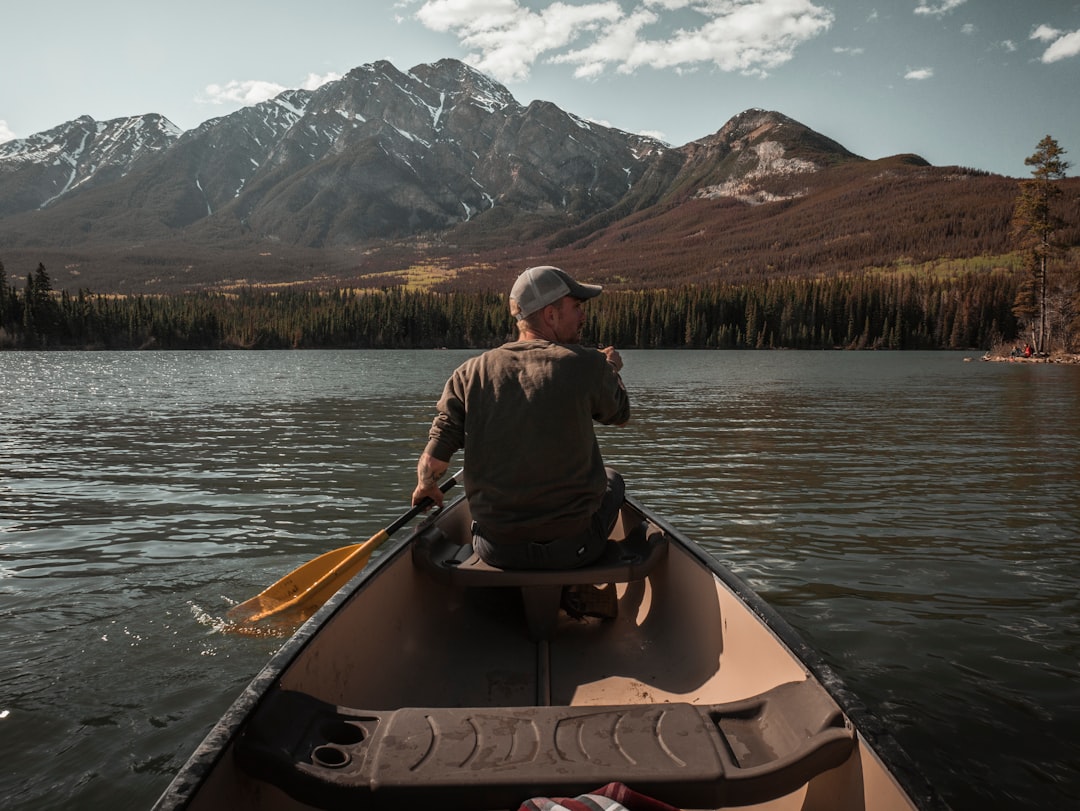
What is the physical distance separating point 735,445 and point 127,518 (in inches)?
510

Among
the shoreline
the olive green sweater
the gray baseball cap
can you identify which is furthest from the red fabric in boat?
the shoreline

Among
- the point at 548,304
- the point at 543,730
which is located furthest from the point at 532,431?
the point at 543,730

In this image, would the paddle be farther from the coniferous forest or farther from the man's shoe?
the coniferous forest

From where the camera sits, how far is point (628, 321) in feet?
410

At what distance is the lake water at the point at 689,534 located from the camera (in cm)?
481

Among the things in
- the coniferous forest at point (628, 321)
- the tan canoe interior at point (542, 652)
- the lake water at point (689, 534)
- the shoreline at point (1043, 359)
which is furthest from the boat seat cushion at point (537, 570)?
the coniferous forest at point (628, 321)

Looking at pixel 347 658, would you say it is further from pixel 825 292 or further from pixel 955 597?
pixel 825 292

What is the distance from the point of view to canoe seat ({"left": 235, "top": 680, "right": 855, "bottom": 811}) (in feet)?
8.96

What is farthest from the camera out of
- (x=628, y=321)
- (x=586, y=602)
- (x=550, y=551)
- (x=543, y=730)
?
(x=628, y=321)

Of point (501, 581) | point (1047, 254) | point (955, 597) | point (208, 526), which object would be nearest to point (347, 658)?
point (501, 581)

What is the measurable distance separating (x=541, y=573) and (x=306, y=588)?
2.84 metres

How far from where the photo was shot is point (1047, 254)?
216ft

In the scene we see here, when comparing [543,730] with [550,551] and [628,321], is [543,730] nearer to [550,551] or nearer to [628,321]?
[550,551]

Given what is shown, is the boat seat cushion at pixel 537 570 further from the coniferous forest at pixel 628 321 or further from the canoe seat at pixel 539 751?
the coniferous forest at pixel 628 321
